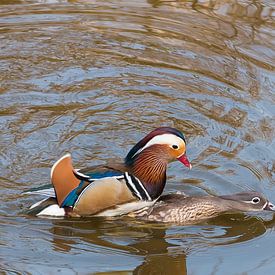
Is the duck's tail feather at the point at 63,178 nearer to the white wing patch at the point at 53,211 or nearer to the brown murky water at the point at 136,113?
the white wing patch at the point at 53,211

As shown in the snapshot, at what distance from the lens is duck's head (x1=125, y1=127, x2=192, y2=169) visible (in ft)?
22.0

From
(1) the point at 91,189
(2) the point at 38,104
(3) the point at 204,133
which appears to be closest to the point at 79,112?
(2) the point at 38,104

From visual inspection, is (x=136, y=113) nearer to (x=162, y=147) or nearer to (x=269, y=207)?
(x=162, y=147)

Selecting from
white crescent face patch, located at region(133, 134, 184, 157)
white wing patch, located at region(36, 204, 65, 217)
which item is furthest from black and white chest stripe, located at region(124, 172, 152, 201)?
white wing patch, located at region(36, 204, 65, 217)

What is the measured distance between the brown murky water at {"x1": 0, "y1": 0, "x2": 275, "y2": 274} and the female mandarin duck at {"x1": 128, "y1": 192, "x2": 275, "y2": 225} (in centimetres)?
8

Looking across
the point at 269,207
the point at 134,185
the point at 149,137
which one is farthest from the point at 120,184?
the point at 269,207

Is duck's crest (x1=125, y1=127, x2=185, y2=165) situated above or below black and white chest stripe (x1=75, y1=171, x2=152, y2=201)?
above

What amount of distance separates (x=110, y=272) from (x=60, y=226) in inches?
28.7

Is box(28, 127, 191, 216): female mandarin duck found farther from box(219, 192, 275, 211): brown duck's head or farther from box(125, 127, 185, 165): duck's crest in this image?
box(219, 192, 275, 211): brown duck's head

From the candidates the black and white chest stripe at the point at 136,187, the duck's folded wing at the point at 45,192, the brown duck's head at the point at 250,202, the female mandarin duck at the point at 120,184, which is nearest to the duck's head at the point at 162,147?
the female mandarin duck at the point at 120,184

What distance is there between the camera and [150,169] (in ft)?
22.5

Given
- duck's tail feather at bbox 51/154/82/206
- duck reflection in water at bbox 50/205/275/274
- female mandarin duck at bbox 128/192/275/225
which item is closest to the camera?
duck reflection in water at bbox 50/205/275/274

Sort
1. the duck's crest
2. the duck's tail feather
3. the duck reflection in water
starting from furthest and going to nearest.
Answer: the duck's crest < the duck's tail feather < the duck reflection in water

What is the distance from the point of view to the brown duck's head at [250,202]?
6.77 m
